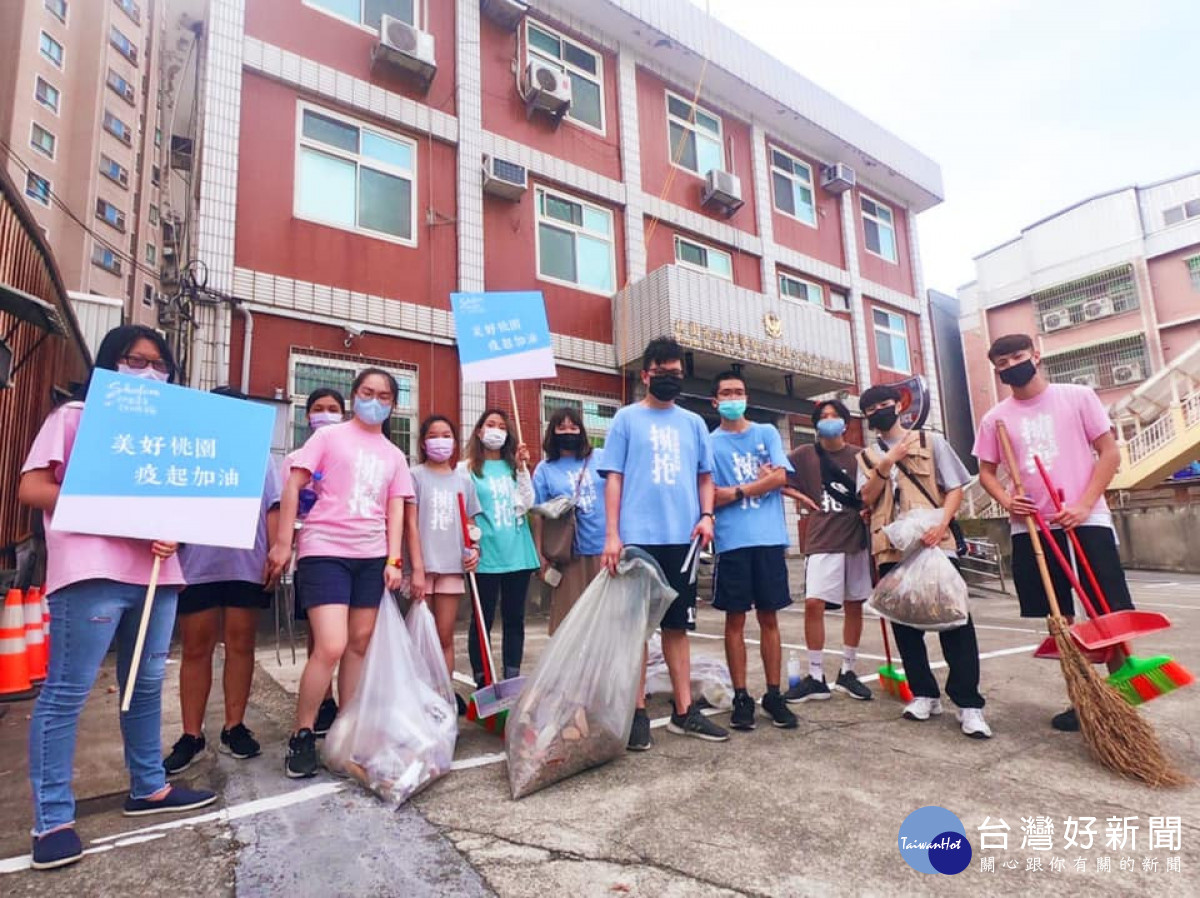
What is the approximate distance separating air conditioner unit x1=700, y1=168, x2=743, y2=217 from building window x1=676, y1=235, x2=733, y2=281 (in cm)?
79

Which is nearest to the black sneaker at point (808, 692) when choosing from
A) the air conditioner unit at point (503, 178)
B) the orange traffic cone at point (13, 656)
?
the orange traffic cone at point (13, 656)

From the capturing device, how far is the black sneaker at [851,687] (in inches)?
139

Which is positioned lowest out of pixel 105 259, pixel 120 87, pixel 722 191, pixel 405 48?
pixel 722 191

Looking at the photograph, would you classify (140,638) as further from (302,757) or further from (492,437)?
(492,437)

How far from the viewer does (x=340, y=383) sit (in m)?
7.64

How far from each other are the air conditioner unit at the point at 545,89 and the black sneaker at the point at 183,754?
9.00m

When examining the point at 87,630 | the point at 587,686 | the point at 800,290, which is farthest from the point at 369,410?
the point at 800,290

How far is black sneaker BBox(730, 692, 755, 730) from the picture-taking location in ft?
9.72

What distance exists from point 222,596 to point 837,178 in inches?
532

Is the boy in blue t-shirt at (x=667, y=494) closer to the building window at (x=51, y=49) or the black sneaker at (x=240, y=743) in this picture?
the black sneaker at (x=240, y=743)

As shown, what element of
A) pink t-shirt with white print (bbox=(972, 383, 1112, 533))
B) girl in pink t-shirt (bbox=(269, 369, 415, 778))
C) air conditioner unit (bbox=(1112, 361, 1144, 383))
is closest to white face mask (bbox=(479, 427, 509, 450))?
girl in pink t-shirt (bbox=(269, 369, 415, 778))

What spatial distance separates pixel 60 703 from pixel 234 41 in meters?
7.87

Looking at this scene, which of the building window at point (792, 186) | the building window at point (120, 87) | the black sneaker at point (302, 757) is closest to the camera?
the black sneaker at point (302, 757)

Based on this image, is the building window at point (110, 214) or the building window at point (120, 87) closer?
the building window at point (110, 214)
